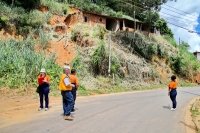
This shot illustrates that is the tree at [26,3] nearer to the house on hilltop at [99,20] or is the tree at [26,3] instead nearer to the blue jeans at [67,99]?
the house on hilltop at [99,20]

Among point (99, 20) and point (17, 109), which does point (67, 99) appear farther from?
point (99, 20)

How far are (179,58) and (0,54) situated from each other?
28.1 m

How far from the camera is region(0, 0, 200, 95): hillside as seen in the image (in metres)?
15.8

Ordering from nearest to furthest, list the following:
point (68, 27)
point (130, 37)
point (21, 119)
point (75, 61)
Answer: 1. point (21, 119)
2. point (75, 61)
3. point (68, 27)
4. point (130, 37)

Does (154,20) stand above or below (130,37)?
above

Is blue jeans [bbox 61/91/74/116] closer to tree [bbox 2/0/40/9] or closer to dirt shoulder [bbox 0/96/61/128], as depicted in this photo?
dirt shoulder [bbox 0/96/61/128]

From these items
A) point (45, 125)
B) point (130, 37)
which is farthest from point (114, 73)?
point (45, 125)

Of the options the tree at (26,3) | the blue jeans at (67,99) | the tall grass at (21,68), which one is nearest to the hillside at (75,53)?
the tall grass at (21,68)

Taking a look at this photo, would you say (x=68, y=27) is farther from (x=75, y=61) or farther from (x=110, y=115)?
(x=110, y=115)

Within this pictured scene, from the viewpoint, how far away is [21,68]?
15102 mm

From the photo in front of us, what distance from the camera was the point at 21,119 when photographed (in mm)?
7309

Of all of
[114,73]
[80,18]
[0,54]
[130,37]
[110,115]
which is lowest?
[110,115]

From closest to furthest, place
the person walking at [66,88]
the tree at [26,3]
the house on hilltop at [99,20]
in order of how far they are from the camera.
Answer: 1. the person walking at [66,88]
2. the tree at [26,3]
3. the house on hilltop at [99,20]

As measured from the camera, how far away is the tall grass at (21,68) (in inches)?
560
